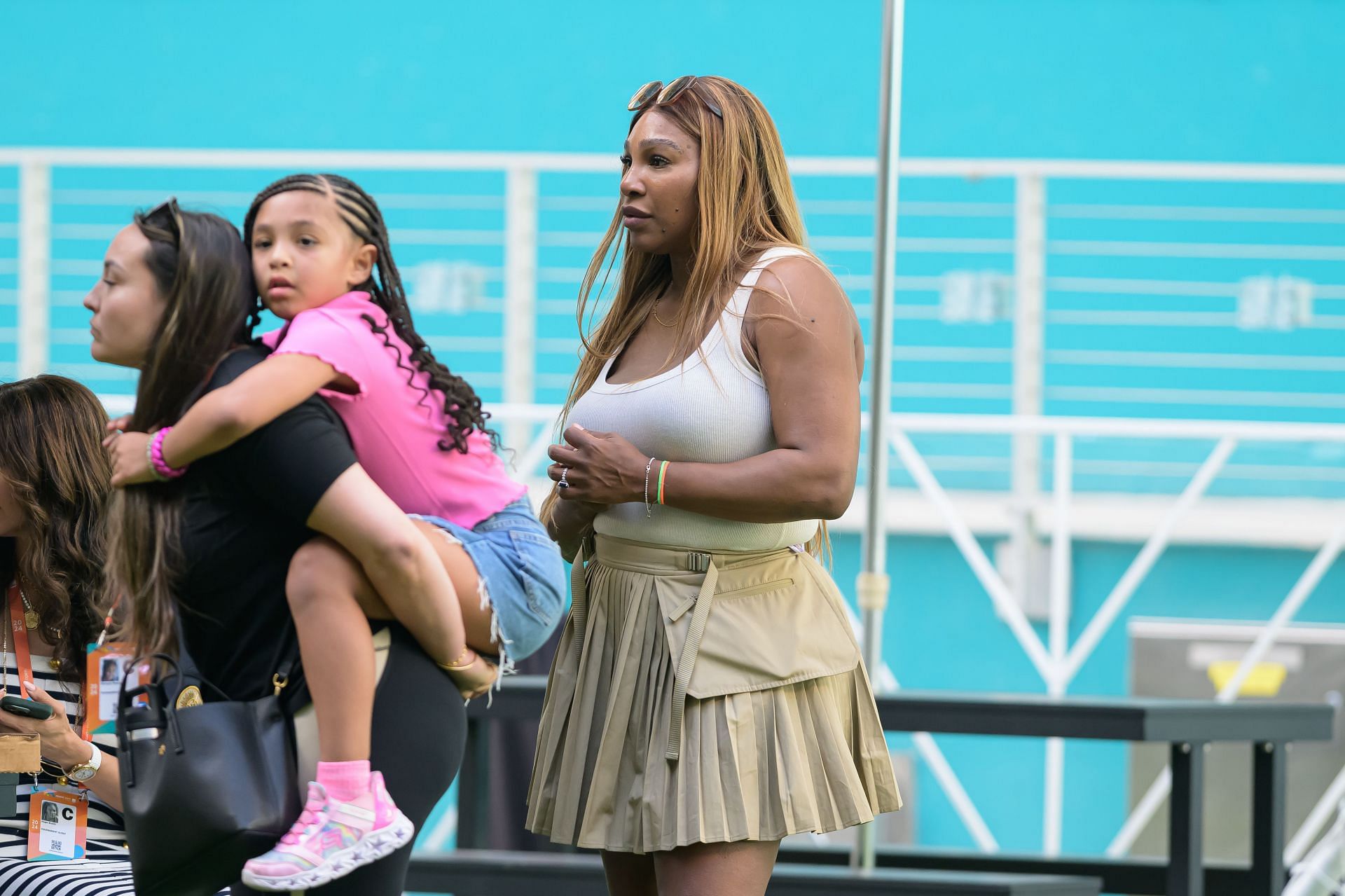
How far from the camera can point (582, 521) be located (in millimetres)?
1595

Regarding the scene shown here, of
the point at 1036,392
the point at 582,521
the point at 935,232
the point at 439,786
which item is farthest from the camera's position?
the point at 935,232


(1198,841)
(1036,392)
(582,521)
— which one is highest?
(1036,392)

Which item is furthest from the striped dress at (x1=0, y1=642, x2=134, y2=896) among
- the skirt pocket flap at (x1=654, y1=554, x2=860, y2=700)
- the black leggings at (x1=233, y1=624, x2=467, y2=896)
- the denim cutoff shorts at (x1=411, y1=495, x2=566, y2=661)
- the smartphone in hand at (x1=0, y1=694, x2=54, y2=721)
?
the skirt pocket flap at (x1=654, y1=554, x2=860, y2=700)

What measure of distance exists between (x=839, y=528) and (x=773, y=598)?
2.97 meters

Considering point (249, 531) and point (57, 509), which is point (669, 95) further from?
point (57, 509)

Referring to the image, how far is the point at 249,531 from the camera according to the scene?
1294mm

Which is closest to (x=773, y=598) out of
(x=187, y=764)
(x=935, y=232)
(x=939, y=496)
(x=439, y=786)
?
(x=439, y=786)

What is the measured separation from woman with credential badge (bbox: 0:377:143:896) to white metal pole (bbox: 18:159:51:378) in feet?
10.7

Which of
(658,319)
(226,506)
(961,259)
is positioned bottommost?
(226,506)

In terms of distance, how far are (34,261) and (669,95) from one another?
A: 408cm

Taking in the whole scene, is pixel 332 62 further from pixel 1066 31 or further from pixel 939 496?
pixel 939 496

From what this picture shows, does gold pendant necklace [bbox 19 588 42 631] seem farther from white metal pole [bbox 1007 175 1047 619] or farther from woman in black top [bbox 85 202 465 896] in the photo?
white metal pole [bbox 1007 175 1047 619]

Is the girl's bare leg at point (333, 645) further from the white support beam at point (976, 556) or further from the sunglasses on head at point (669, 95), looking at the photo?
the white support beam at point (976, 556)

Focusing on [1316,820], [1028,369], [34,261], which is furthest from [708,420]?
[34,261]
